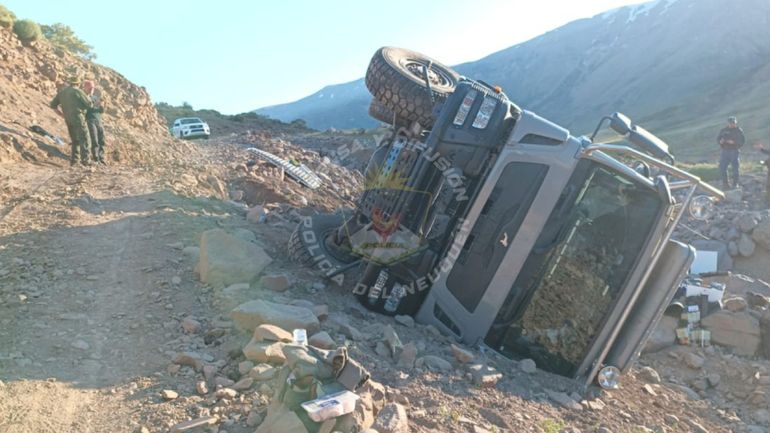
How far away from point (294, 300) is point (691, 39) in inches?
2967

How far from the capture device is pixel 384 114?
6559 millimetres

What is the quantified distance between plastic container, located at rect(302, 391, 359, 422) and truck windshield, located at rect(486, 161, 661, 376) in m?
2.05

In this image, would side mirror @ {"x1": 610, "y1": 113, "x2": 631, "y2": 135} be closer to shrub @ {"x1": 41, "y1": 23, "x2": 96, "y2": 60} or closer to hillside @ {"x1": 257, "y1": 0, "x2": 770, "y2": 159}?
hillside @ {"x1": 257, "y1": 0, "x2": 770, "y2": 159}

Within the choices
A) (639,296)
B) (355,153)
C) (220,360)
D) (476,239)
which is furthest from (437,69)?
(355,153)

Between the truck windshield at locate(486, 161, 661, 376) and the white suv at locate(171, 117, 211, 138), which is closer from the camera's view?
the truck windshield at locate(486, 161, 661, 376)

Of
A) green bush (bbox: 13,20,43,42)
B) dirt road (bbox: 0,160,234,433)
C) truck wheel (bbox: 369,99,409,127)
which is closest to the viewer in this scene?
dirt road (bbox: 0,160,234,433)

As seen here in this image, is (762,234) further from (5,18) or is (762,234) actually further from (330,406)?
(5,18)

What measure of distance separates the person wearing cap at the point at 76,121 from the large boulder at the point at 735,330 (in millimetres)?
8223

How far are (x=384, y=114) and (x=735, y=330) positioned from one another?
407 centimetres

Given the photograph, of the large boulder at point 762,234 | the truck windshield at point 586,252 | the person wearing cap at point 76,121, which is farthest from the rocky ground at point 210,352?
the large boulder at point 762,234

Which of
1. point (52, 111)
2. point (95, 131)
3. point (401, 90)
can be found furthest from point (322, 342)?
point (52, 111)

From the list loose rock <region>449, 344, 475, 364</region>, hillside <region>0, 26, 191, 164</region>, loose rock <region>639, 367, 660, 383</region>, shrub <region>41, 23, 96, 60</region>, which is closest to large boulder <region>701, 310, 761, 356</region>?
loose rock <region>639, 367, 660, 383</region>

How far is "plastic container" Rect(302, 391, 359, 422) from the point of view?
2.60 meters

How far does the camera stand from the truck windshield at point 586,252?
440cm
